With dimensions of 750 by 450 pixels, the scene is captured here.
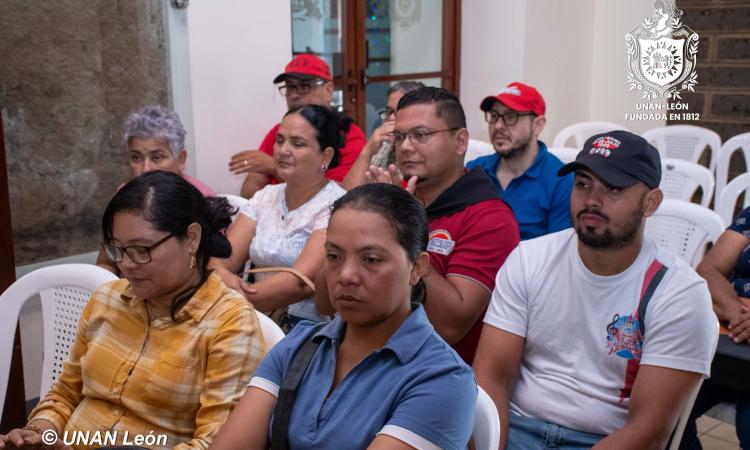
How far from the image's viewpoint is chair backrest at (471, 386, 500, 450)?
1485mm

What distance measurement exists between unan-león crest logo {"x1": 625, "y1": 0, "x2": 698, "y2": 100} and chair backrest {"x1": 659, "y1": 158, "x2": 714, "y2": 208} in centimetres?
162

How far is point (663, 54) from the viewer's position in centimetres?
534

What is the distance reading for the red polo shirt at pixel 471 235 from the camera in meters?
2.22

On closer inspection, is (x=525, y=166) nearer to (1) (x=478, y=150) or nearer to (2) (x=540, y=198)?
(2) (x=540, y=198)

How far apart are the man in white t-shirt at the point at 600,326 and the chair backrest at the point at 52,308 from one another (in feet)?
3.66

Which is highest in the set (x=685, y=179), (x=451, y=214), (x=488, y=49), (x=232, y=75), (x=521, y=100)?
(x=488, y=49)

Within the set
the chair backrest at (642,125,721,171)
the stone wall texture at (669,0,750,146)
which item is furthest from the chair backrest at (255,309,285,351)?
the stone wall texture at (669,0,750,146)

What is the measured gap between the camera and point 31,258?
2938 mm

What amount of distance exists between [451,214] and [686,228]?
1052mm

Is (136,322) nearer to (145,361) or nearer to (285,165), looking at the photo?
(145,361)

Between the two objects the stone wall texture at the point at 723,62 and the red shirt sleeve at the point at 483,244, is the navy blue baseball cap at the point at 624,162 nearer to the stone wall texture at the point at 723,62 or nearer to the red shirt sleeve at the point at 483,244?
the red shirt sleeve at the point at 483,244

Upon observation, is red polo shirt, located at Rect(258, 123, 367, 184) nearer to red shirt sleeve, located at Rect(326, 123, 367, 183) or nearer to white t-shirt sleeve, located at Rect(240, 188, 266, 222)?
red shirt sleeve, located at Rect(326, 123, 367, 183)

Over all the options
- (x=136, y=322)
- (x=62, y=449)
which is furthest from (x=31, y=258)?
(x=62, y=449)

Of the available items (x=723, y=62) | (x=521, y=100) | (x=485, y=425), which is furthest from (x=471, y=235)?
(x=723, y=62)
